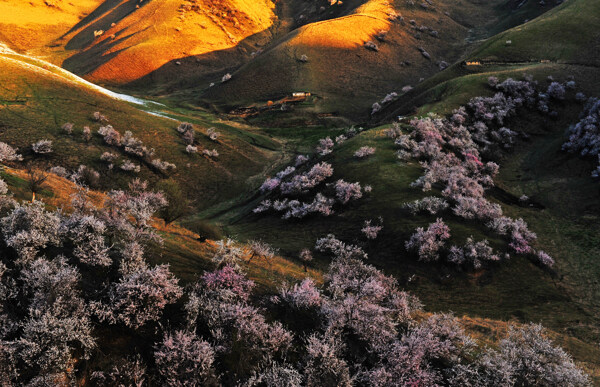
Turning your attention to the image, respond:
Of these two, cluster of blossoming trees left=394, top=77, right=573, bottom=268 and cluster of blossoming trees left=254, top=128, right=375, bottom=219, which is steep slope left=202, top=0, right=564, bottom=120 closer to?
cluster of blossoming trees left=394, top=77, right=573, bottom=268

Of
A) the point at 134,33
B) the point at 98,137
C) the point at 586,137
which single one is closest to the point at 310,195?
the point at 98,137

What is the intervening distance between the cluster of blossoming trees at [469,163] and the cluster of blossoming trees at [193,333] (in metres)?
9.95

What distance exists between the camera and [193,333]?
31.9 ft

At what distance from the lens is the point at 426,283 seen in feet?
68.5

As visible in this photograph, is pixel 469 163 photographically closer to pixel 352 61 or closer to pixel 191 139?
pixel 191 139

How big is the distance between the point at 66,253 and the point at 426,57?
128 metres

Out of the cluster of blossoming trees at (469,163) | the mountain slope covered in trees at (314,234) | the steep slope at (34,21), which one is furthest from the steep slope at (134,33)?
the cluster of blossoming trees at (469,163)

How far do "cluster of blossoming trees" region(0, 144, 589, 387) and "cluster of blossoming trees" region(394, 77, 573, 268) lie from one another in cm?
995

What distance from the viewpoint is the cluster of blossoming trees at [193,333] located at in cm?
848

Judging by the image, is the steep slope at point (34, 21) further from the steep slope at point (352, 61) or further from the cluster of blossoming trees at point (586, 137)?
the cluster of blossoming trees at point (586, 137)

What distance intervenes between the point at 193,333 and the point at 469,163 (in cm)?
3478

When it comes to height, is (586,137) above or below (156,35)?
below

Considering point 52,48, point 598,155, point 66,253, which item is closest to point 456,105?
point 598,155

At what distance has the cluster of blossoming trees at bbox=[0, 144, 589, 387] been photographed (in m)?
8.48
